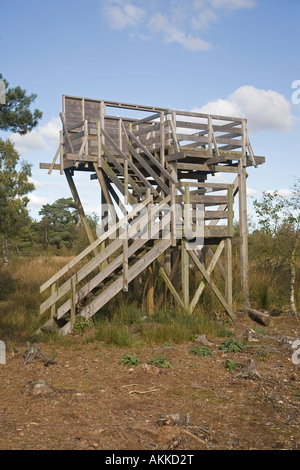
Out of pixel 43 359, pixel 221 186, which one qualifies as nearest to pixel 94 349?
pixel 43 359

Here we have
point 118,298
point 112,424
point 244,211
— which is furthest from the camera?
point 244,211

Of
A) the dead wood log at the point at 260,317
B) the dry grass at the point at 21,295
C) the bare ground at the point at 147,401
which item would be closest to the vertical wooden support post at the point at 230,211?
the dead wood log at the point at 260,317

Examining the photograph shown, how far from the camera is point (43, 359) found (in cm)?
884

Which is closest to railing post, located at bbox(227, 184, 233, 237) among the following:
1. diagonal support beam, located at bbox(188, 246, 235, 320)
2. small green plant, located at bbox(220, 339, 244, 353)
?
diagonal support beam, located at bbox(188, 246, 235, 320)

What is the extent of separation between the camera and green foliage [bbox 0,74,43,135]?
14023 mm

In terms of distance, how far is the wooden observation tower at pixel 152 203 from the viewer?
451 inches

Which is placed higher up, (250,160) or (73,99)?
(73,99)

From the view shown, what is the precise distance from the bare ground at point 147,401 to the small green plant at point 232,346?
14 centimetres

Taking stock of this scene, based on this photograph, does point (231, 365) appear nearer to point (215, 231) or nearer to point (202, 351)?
point (202, 351)

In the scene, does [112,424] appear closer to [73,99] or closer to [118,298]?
[118,298]

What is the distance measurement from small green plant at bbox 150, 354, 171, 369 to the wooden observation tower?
115 inches

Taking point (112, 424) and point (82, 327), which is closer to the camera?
point (112, 424)
